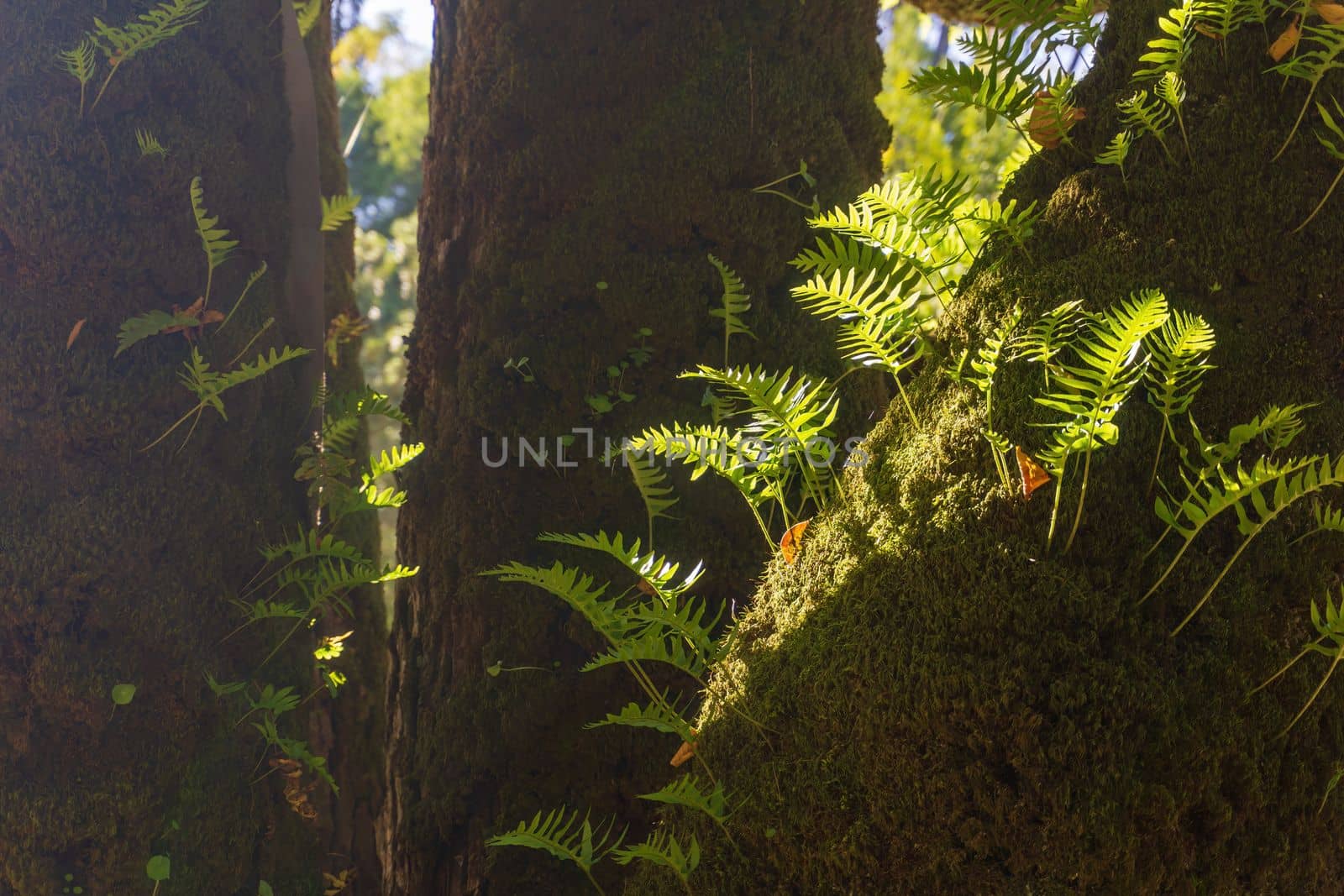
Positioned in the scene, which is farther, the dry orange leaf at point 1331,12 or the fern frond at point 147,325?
the fern frond at point 147,325

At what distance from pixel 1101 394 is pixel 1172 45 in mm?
690

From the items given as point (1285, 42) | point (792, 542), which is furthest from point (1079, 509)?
point (1285, 42)

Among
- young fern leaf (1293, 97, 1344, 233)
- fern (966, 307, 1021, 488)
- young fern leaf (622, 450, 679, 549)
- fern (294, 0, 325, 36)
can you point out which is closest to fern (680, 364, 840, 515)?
fern (966, 307, 1021, 488)

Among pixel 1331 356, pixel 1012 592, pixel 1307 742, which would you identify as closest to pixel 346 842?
pixel 1012 592

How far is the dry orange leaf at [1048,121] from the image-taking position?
5.80 feet

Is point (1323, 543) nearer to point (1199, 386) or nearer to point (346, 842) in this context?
point (1199, 386)

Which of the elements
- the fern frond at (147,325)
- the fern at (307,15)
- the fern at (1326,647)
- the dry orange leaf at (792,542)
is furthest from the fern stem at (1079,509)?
the fern at (307,15)

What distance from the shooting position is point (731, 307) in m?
2.49

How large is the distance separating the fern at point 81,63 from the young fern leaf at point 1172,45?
235 cm

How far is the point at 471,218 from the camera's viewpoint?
2840mm

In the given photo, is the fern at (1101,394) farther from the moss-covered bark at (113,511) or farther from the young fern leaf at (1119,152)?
the moss-covered bark at (113,511)

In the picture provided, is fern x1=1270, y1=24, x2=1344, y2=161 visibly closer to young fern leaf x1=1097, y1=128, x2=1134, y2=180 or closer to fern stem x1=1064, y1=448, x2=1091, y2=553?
young fern leaf x1=1097, y1=128, x2=1134, y2=180

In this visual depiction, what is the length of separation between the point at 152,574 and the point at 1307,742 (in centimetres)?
242

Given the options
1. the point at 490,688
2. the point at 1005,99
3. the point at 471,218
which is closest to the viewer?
the point at 1005,99
